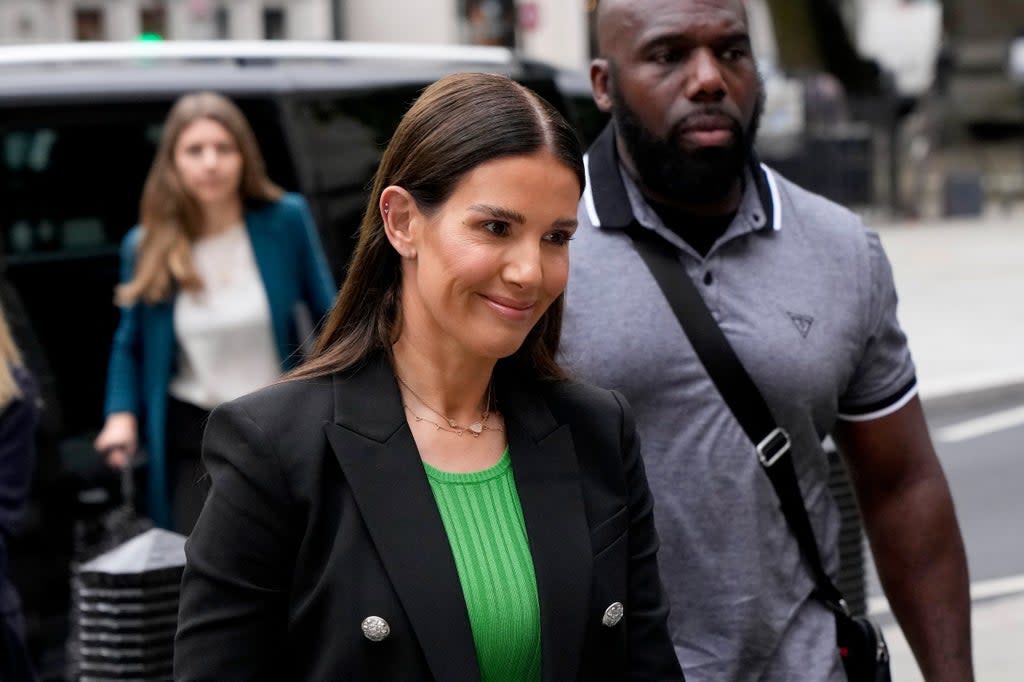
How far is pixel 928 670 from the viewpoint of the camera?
321cm

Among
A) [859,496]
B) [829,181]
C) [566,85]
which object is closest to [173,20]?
[829,181]

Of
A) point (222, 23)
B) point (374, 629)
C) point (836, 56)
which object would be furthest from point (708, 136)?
point (222, 23)

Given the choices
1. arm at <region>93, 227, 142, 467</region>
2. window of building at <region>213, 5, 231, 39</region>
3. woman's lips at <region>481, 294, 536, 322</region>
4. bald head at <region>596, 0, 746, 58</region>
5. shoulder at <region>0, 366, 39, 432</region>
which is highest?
bald head at <region>596, 0, 746, 58</region>

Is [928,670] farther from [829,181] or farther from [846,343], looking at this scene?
[829,181]

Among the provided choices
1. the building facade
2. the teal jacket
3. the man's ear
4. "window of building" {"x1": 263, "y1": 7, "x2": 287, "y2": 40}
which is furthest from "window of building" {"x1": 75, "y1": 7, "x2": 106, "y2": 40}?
the man's ear

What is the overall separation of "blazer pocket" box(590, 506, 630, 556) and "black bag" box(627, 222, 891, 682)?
63cm

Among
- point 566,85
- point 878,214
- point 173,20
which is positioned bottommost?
point 878,214

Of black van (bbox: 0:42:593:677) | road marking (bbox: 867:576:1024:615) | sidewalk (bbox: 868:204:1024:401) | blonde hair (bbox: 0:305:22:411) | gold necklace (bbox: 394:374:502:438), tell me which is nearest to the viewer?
gold necklace (bbox: 394:374:502:438)

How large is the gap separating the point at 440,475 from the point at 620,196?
3.12ft

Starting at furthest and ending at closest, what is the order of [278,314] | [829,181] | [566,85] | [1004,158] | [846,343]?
[1004,158] → [829,181] → [566,85] → [278,314] → [846,343]

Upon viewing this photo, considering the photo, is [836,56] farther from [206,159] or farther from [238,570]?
[238,570]

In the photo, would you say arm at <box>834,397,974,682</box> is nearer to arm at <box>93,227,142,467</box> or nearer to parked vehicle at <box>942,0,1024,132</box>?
arm at <box>93,227,142,467</box>

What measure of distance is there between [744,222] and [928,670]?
870 millimetres

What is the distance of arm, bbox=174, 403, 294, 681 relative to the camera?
6.93 feet
